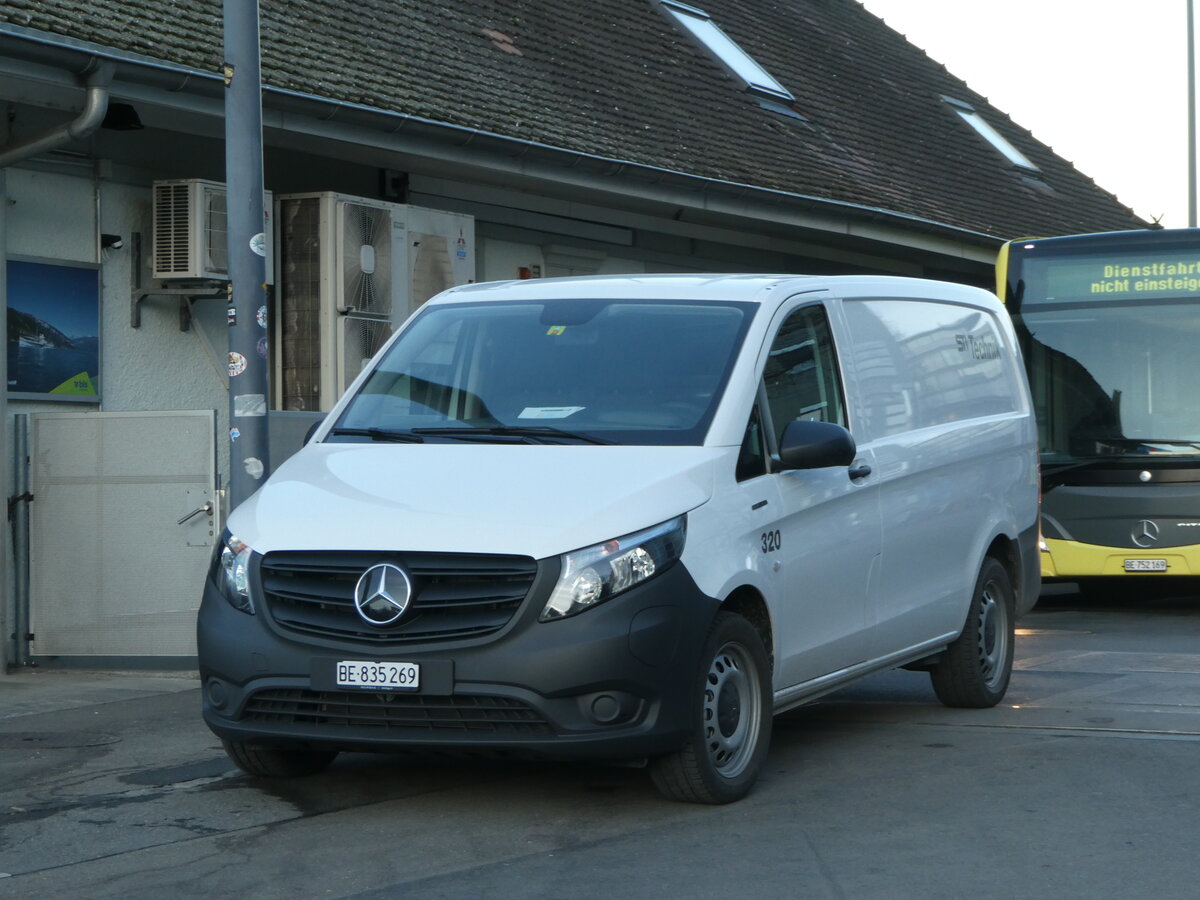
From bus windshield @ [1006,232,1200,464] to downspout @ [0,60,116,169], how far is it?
7371 millimetres

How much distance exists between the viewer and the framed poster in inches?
433

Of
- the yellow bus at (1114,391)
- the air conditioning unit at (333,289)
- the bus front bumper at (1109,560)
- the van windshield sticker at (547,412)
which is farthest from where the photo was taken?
A: the yellow bus at (1114,391)

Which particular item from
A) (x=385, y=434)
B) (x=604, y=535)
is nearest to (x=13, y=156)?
(x=385, y=434)

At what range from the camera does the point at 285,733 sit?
623 centimetres

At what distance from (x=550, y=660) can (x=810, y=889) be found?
3.67ft

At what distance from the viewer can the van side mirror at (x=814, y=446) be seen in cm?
675

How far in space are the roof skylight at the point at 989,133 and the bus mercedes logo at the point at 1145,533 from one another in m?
13.2

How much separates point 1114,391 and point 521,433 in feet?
28.4

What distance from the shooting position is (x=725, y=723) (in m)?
6.49

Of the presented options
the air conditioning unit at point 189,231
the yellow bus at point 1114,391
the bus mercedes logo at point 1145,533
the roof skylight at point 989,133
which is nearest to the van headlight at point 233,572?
the air conditioning unit at point 189,231

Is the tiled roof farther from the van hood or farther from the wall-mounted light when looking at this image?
the van hood

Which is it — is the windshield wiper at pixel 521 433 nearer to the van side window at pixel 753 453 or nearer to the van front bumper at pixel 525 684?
the van side window at pixel 753 453

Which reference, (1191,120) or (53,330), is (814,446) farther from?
(1191,120)

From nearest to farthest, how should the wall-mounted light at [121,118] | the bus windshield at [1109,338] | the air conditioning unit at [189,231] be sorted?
the wall-mounted light at [121,118] < the air conditioning unit at [189,231] < the bus windshield at [1109,338]
